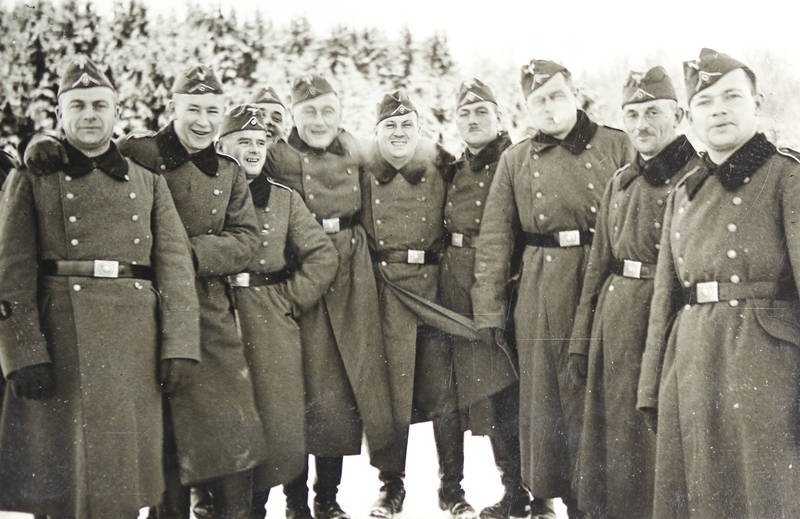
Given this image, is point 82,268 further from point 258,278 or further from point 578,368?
point 578,368

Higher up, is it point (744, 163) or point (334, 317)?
point (744, 163)

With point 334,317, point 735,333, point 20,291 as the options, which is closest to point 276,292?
point 334,317

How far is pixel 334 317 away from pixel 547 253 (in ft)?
3.18

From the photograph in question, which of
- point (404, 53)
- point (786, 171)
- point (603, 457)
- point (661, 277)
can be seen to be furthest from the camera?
point (404, 53)

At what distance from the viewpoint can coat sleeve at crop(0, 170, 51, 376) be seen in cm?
313

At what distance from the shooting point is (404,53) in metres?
3.77

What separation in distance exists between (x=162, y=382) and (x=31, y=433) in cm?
50

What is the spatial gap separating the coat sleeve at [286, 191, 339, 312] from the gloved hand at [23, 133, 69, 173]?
96cm

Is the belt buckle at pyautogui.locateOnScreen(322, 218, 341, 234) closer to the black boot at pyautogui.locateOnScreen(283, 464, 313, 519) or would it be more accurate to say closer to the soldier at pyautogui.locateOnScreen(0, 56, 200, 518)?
the soldier at pyautogui.locateOnScreen(0, 56, 200, 518)

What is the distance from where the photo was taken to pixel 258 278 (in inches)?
143

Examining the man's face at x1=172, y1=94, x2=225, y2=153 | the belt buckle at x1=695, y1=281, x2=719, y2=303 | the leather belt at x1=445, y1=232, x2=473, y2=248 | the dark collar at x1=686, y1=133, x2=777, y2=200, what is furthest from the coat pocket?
the man's face at x1=172, y1=94, x2=225, y2=153

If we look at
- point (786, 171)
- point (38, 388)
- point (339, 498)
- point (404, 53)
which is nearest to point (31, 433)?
point (38, 388)

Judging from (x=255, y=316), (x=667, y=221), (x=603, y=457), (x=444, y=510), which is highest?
(x=667, y=221)

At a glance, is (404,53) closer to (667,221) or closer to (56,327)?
(667,221)
